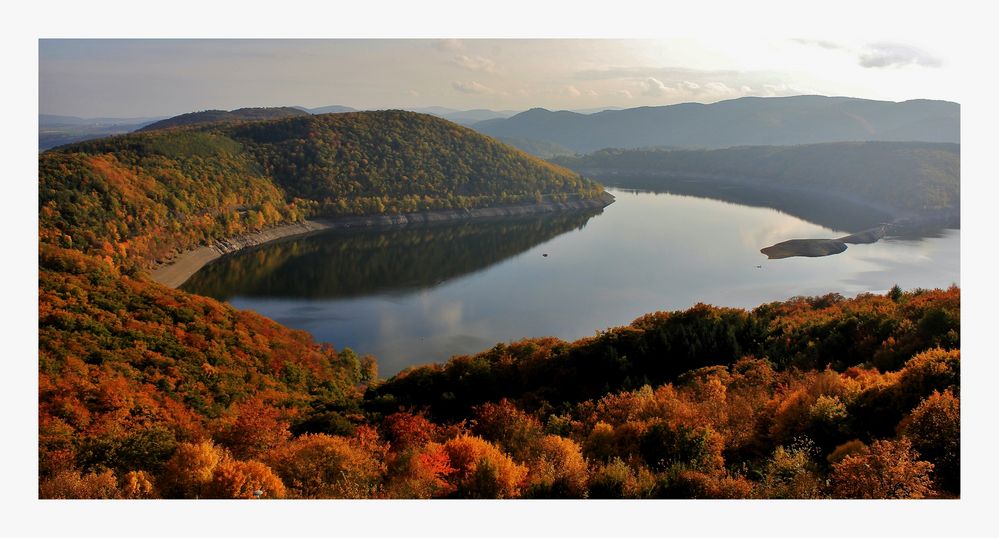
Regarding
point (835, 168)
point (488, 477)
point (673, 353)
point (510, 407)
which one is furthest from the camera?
point (835, 168)

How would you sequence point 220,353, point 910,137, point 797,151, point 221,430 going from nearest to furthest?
point 221,430 < point 220,353 < point 910,137 < point 797,151

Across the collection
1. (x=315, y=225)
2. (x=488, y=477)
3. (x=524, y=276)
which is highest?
(x=315, y=225)

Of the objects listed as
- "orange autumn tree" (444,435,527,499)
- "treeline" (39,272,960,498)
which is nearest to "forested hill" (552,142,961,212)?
"treeline" (39,272,960,498)

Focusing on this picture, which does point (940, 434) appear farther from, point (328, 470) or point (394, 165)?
point (394, 165)

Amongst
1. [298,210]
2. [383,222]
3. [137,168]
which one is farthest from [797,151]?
[137,168]

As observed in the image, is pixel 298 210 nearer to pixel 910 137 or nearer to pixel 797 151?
pixel 910 137

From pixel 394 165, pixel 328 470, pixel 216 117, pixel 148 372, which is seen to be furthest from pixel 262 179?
pixel 328 470

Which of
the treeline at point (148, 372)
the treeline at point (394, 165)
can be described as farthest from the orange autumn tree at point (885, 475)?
the treeline at point (394, 165)

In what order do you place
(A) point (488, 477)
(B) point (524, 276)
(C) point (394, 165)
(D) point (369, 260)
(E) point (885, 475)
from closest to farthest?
(E) point (885, 475) < (A) point (488, 477) < (B) point (524, 276) < (D) point (369, 260) < (C) point (394, 165)
